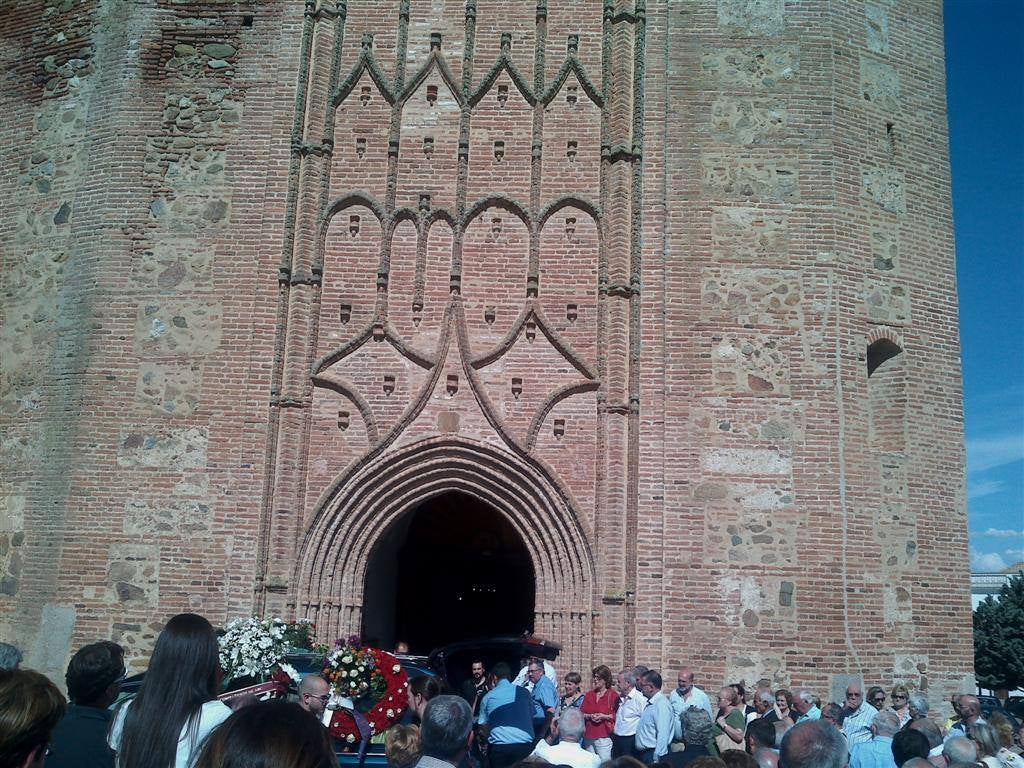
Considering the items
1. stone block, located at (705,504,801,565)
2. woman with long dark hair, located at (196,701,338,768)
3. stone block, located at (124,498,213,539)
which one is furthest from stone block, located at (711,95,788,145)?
woman with long dark hair, located at (196,701,338,768)

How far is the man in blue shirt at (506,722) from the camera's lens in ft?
22.2

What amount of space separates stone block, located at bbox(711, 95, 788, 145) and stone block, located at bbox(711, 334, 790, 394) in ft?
7.98

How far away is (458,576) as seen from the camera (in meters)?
14.9

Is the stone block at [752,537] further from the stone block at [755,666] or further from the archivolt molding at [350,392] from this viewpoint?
the archivolt molding at [350,392]

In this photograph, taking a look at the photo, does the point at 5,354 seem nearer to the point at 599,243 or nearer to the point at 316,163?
the point at 316,163

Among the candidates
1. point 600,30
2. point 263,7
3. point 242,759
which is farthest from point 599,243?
point 242,759

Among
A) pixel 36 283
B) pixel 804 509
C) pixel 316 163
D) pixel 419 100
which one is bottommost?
pixel 804 509

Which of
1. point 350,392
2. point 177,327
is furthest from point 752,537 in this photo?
point 177,327

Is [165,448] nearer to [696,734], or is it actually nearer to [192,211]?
[192,211]

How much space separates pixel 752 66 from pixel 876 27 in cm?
175

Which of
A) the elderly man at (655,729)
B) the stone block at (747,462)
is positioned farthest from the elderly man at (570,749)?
the stone block at (747,462)

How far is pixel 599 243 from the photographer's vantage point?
1204 centimetres

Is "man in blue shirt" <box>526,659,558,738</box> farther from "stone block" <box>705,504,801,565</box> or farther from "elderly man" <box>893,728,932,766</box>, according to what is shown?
"elderly man" <box>893,728,932,766</box>

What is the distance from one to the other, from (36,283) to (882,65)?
10775mm
